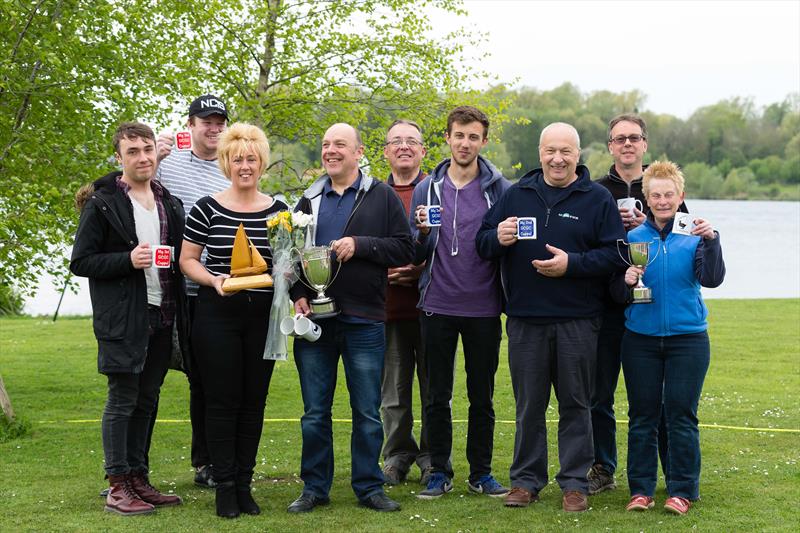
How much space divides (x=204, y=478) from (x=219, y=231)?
1962mm

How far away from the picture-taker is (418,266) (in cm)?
645

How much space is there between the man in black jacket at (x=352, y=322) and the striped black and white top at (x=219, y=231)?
0.34 metres

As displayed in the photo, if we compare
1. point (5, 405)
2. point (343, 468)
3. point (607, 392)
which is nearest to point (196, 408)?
point (343, 468)

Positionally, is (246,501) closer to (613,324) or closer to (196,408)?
(196,408)

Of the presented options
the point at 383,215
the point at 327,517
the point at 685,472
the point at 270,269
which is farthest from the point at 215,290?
the point at 685,472

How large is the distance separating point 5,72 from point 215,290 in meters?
4.24

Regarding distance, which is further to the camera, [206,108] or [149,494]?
[206,108]

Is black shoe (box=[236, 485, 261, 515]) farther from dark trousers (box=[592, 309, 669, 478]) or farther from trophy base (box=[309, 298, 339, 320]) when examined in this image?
dark trousers (box=[592, 309, 669, 478])

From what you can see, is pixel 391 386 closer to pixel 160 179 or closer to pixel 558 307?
pixel 558 307

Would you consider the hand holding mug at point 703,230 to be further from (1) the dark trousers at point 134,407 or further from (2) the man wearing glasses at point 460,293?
(1) the dark trousers at point 134,407

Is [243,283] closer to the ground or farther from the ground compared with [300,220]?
closer to the ground

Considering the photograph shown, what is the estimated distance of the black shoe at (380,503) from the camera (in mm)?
A: 5809

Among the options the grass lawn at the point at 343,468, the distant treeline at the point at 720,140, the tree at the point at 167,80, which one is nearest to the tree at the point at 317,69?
the tree at the point at 167,80

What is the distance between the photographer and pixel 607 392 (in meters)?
6.29
